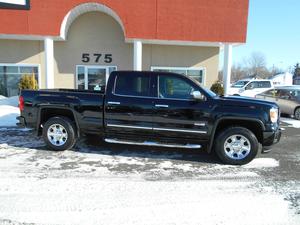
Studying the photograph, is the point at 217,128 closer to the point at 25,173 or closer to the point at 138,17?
the point at 25,173

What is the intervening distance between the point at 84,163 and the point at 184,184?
2.19m

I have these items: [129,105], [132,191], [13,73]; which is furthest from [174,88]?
[13,73]

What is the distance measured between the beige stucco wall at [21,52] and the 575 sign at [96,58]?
7.70ft

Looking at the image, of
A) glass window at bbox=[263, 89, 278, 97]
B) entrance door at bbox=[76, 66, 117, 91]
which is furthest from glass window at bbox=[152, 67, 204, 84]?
glass window at bbox=[263, 89, 278, 97]

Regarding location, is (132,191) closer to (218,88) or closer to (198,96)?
(198,96)

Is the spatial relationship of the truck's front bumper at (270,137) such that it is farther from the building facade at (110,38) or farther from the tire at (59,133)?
the building facade at (110,38)

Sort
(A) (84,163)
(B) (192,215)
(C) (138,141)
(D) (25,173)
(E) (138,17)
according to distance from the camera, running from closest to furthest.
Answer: (B) (192,215), (D) (25,173), (A) (84,163), (C) (138,141), (E) (138,17)

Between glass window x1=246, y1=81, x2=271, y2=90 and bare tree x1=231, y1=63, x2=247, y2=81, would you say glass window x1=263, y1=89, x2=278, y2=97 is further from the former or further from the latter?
bare tree x1=231, y1=63, x2=247, y2=81

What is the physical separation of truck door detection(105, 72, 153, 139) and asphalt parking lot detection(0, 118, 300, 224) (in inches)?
24.4

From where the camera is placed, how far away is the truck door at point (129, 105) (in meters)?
6.21

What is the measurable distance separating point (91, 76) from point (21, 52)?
398 centimetres

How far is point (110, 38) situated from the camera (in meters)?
16.1

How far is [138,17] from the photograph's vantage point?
45.1 ft

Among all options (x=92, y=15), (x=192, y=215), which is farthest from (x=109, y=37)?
(x=192, y=215)
